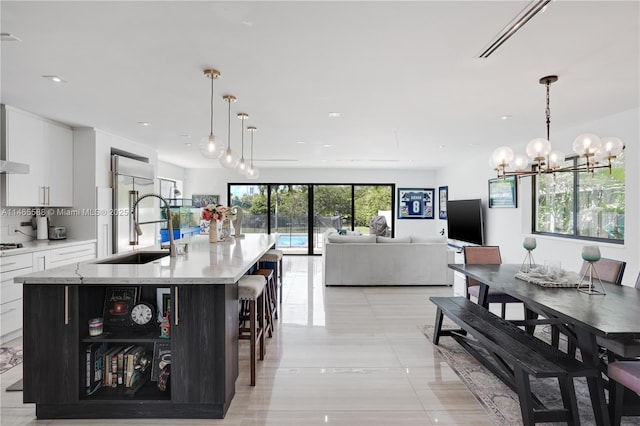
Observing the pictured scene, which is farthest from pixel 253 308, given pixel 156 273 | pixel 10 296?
pixel 10 296

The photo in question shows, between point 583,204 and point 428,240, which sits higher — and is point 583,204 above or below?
above

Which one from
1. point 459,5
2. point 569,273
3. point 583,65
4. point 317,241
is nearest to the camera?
point 459,5

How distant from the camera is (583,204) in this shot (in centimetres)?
482

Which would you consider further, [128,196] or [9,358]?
[128,196]

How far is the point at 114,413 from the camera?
2123mm

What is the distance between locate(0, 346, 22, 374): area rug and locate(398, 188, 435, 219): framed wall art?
8276mm

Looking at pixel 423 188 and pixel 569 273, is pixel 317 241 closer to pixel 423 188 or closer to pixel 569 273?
pixel 423 188

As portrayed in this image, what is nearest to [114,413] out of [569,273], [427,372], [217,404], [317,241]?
[217,404]

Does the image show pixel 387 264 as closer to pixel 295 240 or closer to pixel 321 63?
pixel 321 63

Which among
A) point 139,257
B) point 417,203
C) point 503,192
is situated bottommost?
point 139,257

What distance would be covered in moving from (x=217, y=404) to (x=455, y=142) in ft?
17.0

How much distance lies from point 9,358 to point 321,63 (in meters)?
3.66

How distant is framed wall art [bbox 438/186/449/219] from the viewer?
8.92 metres

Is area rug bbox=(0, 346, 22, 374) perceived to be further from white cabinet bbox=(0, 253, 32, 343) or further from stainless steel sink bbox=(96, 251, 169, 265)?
stainless steel sink bbox=(96, 251, 169, 265)
